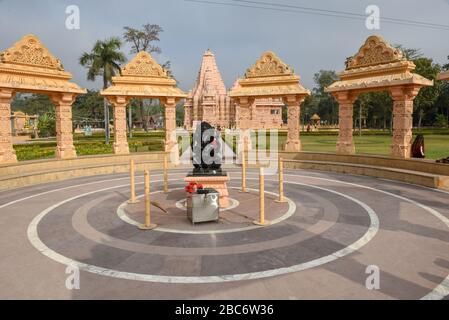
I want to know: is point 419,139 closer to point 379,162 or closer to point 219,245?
point 379,162

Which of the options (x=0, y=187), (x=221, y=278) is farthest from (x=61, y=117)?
(x=221, y=278)

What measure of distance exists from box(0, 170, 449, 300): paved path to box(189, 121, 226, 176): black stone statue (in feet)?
4.97

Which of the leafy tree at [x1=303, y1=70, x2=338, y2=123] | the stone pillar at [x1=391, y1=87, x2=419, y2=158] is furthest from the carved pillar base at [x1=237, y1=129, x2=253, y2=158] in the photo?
the leafy tree at [x1=303, y1=70, x2=338, y2=123]

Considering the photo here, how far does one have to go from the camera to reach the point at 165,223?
8281mm

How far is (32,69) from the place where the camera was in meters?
15.8

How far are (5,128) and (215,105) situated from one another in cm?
4738

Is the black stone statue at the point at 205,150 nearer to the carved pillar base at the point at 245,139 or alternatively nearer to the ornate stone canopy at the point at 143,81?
the carved pillar base at the point at 245,139

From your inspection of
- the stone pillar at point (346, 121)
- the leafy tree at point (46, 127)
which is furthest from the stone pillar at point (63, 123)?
the leafy tree at point (46, 127)

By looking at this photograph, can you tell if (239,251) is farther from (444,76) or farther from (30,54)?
(30,54)

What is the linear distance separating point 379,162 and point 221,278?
1332cm

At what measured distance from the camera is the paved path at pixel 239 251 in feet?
16.1

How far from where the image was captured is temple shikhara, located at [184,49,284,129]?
61.2 m

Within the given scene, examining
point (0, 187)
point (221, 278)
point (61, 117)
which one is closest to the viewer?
point (221, 278)

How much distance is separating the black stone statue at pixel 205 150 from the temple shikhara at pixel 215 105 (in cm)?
5050
